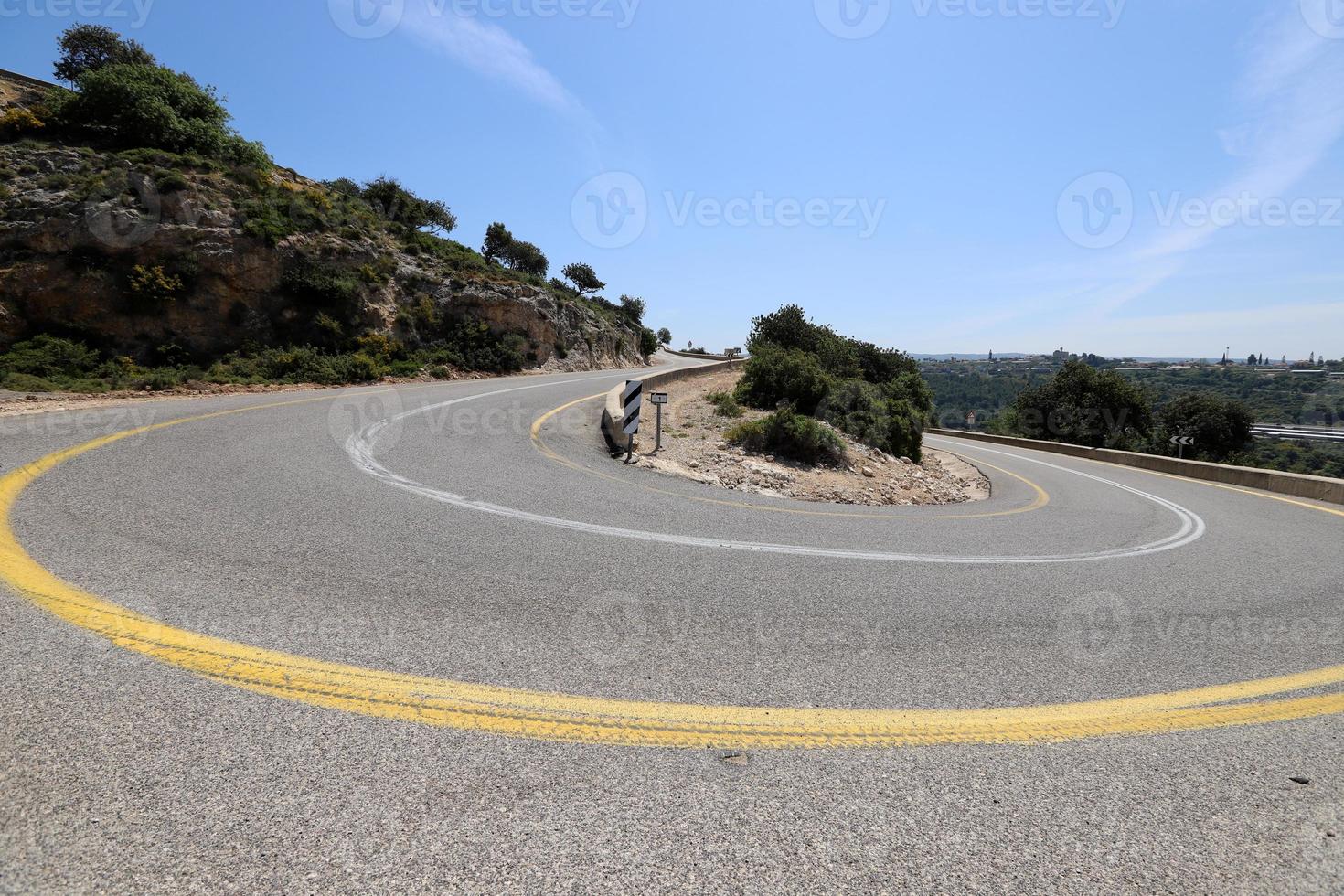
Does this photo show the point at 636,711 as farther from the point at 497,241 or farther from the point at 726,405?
the point at 497,241

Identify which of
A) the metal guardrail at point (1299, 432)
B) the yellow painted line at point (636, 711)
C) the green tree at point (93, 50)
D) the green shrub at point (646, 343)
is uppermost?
the green tree at point (93, 50)

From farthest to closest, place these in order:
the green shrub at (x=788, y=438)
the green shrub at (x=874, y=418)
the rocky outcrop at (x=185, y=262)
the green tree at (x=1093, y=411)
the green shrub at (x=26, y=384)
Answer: the green tree at (x=1093, y=411) < the rocky outcrop at (x=185, y=262) < the green shrub at (x=874, y=418) < the green shrub at (x=26, y=384) < the green shrub at (x=788, y=438)

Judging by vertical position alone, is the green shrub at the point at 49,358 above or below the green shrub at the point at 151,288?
below

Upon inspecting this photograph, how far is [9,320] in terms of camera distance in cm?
1730

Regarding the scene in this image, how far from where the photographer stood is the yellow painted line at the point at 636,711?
239 centimetres

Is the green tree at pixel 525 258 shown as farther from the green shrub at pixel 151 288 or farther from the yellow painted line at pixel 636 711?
the yellow painted line at pixel 636 711

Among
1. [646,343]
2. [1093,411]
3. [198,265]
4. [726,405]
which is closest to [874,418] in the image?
[726,405]

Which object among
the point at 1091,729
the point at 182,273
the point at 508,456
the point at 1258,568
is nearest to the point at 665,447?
the point at 508,456

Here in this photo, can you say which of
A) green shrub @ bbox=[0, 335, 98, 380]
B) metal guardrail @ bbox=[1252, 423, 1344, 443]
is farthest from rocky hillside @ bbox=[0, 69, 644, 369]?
metal guardrail @ bbox=[1252, 423, 1344, 443]

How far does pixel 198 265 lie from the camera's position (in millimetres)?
20625

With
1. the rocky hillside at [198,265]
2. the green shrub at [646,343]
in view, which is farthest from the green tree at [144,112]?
the green shrub at [646,343]

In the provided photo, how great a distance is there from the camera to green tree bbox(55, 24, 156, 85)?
31453mm

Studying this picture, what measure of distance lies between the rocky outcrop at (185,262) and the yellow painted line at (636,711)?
22777 millimetres

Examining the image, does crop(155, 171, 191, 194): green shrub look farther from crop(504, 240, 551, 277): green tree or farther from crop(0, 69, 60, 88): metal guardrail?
crop(504, 240, 551, 277): green tree
